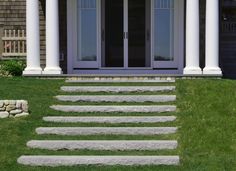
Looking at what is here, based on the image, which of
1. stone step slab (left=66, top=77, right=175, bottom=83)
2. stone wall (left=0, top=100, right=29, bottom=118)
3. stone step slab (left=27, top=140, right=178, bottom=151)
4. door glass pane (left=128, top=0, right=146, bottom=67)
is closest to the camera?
stone step slab (left=27, top=140, right=178, bottom=151)

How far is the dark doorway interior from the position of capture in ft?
54.1

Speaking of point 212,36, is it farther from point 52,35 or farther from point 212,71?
point 52,35

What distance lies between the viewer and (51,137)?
1013cm

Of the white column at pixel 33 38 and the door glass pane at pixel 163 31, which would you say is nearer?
the white column at pixel 33 38

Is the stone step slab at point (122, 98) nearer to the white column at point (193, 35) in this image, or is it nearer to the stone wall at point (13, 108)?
the stone wall at point (13, 108)

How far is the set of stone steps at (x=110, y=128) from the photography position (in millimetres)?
8906

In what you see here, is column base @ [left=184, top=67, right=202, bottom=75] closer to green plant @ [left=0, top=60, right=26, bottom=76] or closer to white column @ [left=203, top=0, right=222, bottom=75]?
white column @ [left=203, top=0, right=222, bottom=75]

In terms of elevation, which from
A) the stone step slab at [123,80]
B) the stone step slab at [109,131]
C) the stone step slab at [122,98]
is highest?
the stone step slab at [123,80]

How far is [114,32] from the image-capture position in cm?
1650

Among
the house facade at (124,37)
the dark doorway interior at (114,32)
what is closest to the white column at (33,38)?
the house facade at (124,37)

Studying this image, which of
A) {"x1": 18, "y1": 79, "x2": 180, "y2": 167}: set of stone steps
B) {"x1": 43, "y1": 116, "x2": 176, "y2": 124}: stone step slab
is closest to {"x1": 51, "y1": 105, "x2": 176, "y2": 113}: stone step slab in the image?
{"x1": 18, "y1": 79, "x2": 180, "y2": 167}: set of stone steps

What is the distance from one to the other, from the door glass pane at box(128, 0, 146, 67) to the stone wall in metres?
5.93

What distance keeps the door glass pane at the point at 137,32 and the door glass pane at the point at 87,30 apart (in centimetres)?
104

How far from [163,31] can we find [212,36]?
80.3 inches
